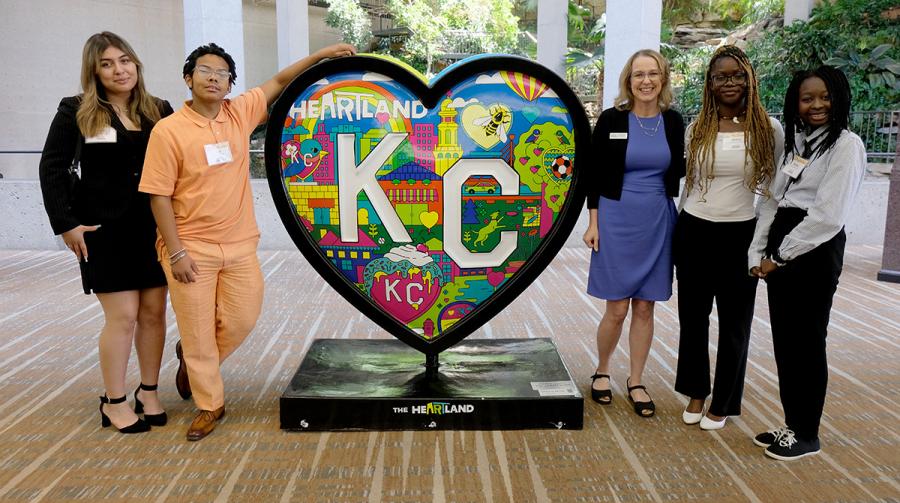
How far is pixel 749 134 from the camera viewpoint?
2725mm

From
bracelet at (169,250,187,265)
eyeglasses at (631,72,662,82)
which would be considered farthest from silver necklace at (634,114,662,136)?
bracelet at (169,250,187,265)

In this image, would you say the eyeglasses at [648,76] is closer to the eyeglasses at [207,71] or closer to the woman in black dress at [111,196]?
the eyeglasses at [207,71]

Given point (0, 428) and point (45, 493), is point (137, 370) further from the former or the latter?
point (45, 493)

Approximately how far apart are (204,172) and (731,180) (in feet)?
6.23

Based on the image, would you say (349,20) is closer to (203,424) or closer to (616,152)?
(616,152)

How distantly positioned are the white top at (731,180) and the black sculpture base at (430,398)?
2.84 feet

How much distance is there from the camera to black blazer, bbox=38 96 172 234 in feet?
8.80

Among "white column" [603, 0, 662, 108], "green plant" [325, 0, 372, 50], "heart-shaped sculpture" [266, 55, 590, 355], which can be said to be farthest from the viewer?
"green plant" [325, 0, 372, 50]

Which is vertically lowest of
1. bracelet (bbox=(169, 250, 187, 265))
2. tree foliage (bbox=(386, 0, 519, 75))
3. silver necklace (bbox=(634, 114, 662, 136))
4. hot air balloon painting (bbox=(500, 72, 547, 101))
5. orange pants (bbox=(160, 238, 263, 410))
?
orange pants (bbox=(160, 238, 263, 410))

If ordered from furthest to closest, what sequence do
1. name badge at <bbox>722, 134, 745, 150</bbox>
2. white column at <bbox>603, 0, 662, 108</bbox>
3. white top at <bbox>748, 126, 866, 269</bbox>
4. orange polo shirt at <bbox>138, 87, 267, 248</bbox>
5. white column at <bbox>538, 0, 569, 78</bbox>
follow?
white column at <bbox>538, 0, 569, 78</bbox>, white column at <bbox>603, 0, 662, 108</bbox>, name badge at <bbox>722, 134, 745, 150</bbox>, orange polo shirt at <bbox>138, 87, 267, 248</bbox>, white top at <bbox>748, 126, 866, 269</bbox>

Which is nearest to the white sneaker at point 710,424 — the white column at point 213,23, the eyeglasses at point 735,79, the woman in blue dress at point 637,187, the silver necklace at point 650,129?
the woman in blue dress at point 637,187

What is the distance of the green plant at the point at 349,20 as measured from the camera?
67.1 feet

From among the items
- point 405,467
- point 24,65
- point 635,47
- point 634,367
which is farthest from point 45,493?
point 24,65

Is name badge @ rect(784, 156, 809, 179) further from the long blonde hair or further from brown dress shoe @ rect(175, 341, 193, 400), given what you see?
brown dress shoe @ rect(175, 341, 193, 400)
